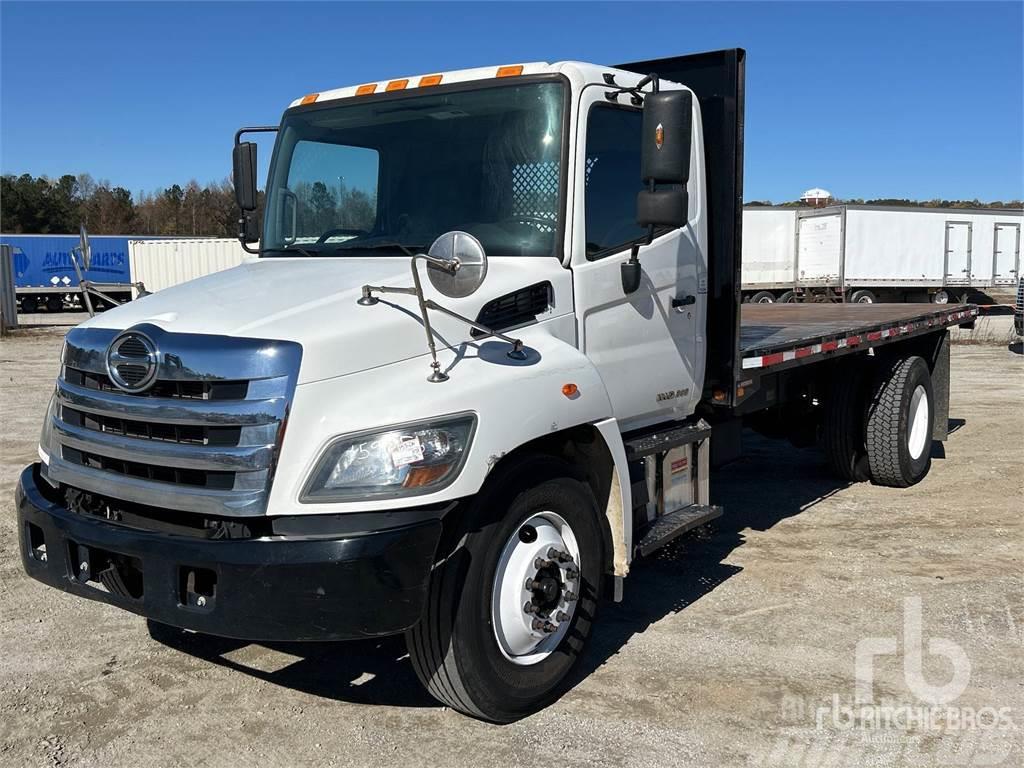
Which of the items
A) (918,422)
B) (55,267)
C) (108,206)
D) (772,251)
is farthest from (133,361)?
(108,206)

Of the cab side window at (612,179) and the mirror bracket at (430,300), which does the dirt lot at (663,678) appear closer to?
the mirror bracket at (430,300)

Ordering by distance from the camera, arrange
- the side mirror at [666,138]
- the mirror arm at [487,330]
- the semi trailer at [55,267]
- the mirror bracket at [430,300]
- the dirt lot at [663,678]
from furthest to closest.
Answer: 1. the semi trailer at [55,267]
2. the side mirror at [666,138]
3. the dirt lot at [663,678]
4. the mirror arm at [487,330]
5. the mirror bracket at [430,300]

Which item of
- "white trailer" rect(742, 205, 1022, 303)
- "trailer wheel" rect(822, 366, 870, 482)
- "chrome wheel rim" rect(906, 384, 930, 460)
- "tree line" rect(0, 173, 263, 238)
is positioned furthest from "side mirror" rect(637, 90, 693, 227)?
"tree line" rect(0, 173, 263, 238)

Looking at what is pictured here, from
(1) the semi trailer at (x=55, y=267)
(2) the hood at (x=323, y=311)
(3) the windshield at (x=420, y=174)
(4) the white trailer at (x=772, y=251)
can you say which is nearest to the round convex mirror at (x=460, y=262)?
(2) the hood at (x=323, y=311)

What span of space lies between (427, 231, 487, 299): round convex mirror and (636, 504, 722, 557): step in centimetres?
168

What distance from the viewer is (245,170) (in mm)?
5102

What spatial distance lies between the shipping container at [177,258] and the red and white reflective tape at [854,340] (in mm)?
27549

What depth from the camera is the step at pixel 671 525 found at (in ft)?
14.6

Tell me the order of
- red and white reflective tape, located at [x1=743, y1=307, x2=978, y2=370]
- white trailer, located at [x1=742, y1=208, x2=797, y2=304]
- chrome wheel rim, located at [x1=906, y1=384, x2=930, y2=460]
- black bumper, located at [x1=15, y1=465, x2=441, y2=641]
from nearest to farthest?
black bumper, located at [x1=15, y1=465, x2=441, y2=641], red and white reflective tape, located at [x1=743, y1=307, x2=978, y2=370], chrome wheel rim, located at [x1=906, y1=384, x2=930, y2=460], white trailer, located at [x1=742, y1=208, x2=797, y2=304]

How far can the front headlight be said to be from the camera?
3.13 m

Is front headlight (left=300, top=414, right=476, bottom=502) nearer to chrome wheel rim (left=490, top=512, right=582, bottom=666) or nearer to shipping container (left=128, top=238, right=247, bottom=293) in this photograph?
chrome wheel rim (left=490, top=512, right=582, bottom=666)

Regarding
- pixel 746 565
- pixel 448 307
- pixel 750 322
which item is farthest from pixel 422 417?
pixel 750 322

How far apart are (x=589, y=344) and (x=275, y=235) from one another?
1.70 m

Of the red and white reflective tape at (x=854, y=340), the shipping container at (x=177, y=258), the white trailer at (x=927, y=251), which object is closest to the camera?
the red and white reflective tape at (x=854, y=340)
